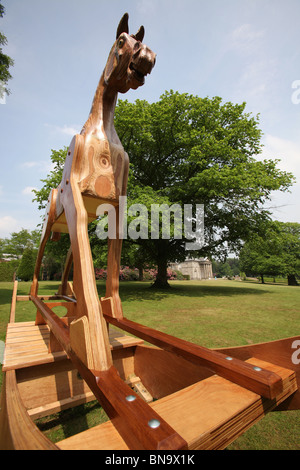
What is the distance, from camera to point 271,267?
31953mm

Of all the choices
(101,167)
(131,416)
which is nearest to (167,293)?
(101,167)

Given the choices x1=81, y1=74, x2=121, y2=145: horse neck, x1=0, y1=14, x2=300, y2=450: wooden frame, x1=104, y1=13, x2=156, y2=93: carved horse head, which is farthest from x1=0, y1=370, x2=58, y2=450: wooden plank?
x1=104, y1=13, x2=156, y2=93: carved horse head

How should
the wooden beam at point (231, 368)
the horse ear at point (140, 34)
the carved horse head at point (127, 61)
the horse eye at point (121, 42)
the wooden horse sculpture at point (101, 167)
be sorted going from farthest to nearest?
the horse ear at point (140, 34) < the horse eye at point (121, 42) < the carved horse head at point (127, 61) < the wooden horse sculpture at point (101, 167) < the wooden beam at point (231, 368)

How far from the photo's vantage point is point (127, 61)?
1797mm

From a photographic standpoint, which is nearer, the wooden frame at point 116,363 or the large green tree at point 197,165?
the wooden frame at point 116,363

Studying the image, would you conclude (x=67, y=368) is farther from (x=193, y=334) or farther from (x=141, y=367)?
(x=193, y=334)

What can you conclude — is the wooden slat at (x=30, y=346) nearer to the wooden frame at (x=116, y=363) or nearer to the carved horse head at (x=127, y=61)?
the wooden frame at (x=116, y=363)

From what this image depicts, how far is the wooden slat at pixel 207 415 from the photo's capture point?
64 cm

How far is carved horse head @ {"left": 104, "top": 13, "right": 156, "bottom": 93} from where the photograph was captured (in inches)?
66.7

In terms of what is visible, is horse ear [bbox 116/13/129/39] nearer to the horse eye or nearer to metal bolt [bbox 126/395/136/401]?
the horse eye

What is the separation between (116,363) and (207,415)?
1766mm

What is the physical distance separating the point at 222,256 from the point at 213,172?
6.70m

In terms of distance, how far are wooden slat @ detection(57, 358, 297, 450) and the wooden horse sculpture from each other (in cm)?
60

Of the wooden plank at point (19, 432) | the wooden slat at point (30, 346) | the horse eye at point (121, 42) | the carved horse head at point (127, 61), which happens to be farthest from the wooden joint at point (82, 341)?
the horse eye at point (121, 42)
